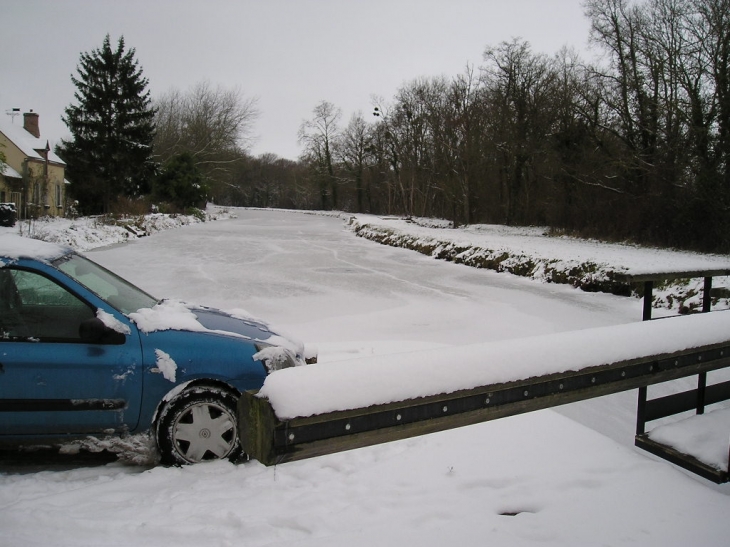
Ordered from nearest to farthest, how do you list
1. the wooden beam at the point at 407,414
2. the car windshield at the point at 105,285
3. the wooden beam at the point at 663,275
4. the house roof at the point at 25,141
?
the wooden beam at the point at 407,414
the car windshield at the point at 105,285
the wooden beam at the point at 663,275
the house roof at the point at 25,141

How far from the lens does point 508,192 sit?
4153 cm

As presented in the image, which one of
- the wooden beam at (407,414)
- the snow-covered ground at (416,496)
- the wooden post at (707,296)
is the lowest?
the snow-covered ground at (416,496)

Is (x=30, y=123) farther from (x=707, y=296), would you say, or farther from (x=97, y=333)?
(x=707, y=296)

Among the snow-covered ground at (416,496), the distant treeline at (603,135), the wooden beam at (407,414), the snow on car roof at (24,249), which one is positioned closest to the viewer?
the wooden beam at (407,414)

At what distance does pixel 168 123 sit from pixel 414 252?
5042cm

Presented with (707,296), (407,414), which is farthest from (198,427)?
(707,296)

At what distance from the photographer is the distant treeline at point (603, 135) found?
21.4 m

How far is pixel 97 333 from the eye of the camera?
3609 millimetres

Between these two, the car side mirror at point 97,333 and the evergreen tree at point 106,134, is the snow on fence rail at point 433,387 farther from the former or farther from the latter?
the evergreen tree at point 106,134

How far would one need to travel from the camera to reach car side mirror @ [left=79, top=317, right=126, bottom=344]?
360cm

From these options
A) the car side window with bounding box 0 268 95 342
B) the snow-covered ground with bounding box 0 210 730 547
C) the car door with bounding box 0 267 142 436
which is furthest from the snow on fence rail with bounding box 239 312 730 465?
the car side window with bounding box 0 268 95 342

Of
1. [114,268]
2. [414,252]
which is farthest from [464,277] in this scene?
[114,268]

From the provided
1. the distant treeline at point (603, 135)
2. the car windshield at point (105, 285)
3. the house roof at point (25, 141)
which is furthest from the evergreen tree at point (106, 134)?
the car windshield at point (105, 285)

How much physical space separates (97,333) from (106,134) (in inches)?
1819
